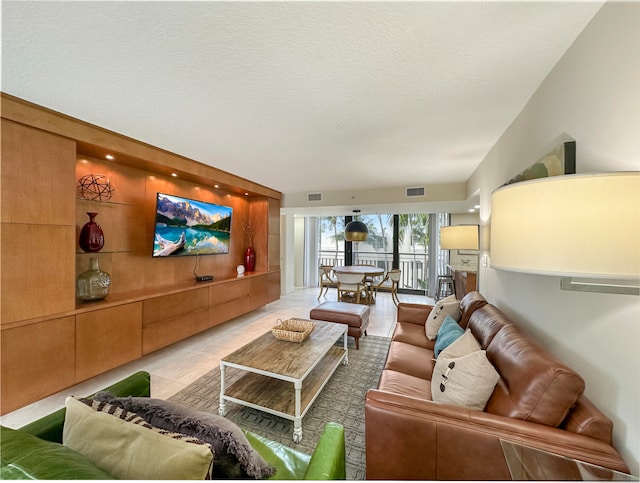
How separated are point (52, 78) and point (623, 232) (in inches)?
116

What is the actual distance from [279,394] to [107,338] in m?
1.79

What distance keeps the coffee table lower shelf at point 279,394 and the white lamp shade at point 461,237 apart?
2084 mm

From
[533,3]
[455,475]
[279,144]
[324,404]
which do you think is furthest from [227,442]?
[279,144]

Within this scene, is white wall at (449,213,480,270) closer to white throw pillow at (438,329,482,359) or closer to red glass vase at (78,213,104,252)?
white throw pillow at (438,329,482,359)

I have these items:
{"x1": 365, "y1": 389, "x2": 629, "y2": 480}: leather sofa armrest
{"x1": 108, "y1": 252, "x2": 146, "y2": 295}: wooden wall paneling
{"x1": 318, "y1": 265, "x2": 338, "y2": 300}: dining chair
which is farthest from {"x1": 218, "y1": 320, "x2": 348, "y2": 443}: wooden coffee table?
{"x1": 318, "y1": 265, "x2": 338, "y2": 300}: dining chair

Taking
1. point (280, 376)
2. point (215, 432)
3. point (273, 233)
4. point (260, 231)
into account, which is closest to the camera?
point (215, 432)

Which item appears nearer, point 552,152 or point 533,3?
point 533,3

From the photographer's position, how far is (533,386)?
1.10 m

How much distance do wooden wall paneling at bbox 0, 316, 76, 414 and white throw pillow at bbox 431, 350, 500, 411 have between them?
2.92 metres

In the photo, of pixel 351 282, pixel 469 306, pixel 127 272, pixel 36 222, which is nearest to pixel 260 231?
pixel 351 282

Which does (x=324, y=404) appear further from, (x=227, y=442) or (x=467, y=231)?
(x=467, y=231)

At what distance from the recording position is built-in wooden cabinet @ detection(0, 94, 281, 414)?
1.87 m

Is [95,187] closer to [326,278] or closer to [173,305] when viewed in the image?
[173,305]

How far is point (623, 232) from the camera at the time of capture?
2.30ft
